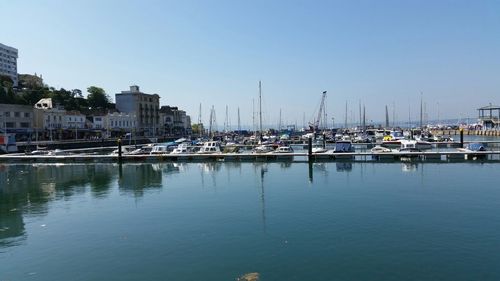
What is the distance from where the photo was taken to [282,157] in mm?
68438

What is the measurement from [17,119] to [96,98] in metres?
45.3

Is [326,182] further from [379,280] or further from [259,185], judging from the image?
[379,280]

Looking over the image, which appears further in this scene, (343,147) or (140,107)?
(140,107)

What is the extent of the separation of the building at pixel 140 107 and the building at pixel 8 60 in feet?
199

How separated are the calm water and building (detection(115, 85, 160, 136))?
97.6 m

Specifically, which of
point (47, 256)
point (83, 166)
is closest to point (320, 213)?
point (47, 256)

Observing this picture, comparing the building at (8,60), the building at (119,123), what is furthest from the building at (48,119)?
the building at (8,60)

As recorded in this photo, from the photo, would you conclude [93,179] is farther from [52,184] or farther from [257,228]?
[257,228]

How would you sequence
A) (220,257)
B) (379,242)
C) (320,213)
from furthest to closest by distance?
(320,213)
(379,242)
(220,257)

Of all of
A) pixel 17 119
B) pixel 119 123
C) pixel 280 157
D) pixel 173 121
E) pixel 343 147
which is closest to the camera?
pixel 280 157

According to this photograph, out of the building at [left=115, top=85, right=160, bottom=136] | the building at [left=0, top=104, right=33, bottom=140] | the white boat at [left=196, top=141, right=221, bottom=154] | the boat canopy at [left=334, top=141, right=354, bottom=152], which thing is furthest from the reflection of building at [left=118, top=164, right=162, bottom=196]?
the building at [left=115, top=85, right=160, bottom=136]

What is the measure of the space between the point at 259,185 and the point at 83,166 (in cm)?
3536

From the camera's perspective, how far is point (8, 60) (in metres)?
178

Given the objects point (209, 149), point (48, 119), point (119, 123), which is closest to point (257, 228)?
point (209, 149)
